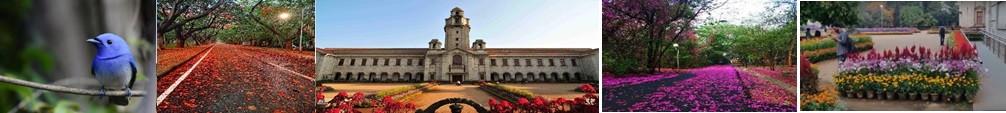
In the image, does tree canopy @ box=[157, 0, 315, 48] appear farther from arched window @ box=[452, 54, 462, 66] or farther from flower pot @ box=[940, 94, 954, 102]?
flower pot @ box=[940, 94, 954, 102]

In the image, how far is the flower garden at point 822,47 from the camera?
25.5 feet

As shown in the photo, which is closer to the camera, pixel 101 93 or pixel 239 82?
pixel 101 93

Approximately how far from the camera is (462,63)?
828 centimetres

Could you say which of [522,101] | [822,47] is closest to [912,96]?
[822,47]

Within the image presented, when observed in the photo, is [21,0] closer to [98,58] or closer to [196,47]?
[98,58]

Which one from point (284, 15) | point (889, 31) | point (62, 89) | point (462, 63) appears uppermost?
point (284, 15)

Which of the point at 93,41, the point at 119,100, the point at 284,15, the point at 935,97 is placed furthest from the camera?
the point at 284,15

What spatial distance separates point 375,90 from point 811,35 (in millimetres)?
3527

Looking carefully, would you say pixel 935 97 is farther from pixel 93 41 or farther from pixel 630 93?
pixel 93 41

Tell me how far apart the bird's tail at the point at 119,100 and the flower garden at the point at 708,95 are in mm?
3681

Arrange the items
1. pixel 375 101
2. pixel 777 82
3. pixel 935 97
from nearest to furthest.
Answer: pixel 935 97 → pixel 777 82 → pixel 375 101

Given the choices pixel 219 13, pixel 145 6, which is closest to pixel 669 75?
pixel 219 13

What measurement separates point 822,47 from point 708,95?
0.96 metres

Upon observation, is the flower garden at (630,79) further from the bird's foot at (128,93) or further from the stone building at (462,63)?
the bird's foot at (128,93)
